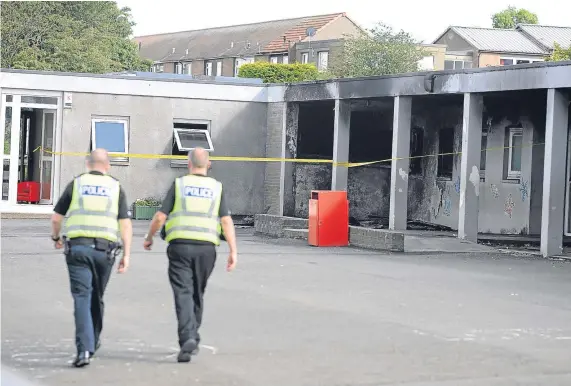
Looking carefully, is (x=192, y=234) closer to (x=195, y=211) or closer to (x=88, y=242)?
(x=195, y=211)

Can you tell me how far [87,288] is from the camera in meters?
9.70

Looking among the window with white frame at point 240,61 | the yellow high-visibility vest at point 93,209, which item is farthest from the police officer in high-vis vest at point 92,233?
the window with white frame at point 240,61

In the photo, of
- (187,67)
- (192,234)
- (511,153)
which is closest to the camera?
(192,234)

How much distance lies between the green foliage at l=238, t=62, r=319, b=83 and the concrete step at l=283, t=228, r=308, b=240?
126ft

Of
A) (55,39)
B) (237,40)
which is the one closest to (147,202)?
(55,39)

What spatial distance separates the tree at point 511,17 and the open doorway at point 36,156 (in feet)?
312

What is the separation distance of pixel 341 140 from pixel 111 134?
6059 mm

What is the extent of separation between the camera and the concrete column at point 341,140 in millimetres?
27281

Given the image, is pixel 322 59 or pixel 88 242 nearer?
pixel 88 242

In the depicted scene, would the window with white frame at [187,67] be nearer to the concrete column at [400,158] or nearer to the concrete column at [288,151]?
the concrete column at [288,151]

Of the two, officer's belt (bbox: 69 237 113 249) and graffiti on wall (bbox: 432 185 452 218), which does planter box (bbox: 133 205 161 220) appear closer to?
graffiti on wall (bbox: 432 185 452 218)

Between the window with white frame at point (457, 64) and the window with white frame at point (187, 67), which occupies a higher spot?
the window with white frame at point (457, 64)

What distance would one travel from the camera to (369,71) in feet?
206

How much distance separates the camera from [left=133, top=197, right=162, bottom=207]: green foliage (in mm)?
29153
